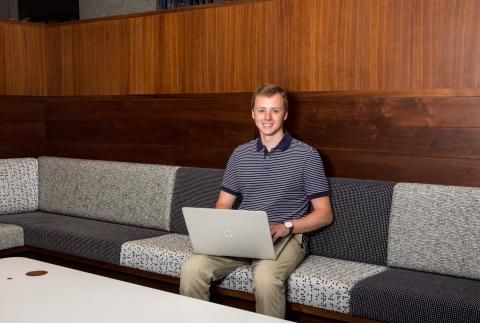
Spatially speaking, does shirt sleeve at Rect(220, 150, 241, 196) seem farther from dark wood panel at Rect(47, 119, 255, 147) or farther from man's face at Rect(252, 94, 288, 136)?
dark wood panel at Rect(47, 119, 255, 147)

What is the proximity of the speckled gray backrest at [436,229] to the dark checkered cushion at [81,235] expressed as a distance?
1.28 m

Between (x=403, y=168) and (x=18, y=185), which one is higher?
(x=403, y=168)

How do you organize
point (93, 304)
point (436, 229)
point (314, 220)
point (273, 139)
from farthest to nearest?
1. point (273, 139)
2. point (314, 220)
3. point (436, 229)
4. point (93, 304)


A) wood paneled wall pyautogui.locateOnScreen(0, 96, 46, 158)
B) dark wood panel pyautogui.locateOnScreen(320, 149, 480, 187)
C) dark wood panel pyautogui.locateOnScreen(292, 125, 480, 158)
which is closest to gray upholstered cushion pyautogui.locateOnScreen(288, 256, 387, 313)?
dark wood panel pyautogui.locateOnScreen(320, 149, 480, 187)

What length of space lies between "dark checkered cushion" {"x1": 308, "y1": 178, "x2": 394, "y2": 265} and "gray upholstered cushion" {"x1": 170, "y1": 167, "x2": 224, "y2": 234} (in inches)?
24.7

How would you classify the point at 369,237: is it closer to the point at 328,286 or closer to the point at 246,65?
the point at 328,286

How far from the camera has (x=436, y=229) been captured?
2480mm

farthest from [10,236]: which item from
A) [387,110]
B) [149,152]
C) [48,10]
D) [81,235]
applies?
[48,10]

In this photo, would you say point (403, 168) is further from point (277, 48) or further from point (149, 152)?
point (149, 152)

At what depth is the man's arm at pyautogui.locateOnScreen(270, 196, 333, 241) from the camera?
101 inches

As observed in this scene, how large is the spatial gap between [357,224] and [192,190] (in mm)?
959

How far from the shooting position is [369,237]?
267 centimetres

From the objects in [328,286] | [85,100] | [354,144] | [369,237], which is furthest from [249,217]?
[85,100]

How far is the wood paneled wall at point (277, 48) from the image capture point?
270 cm
